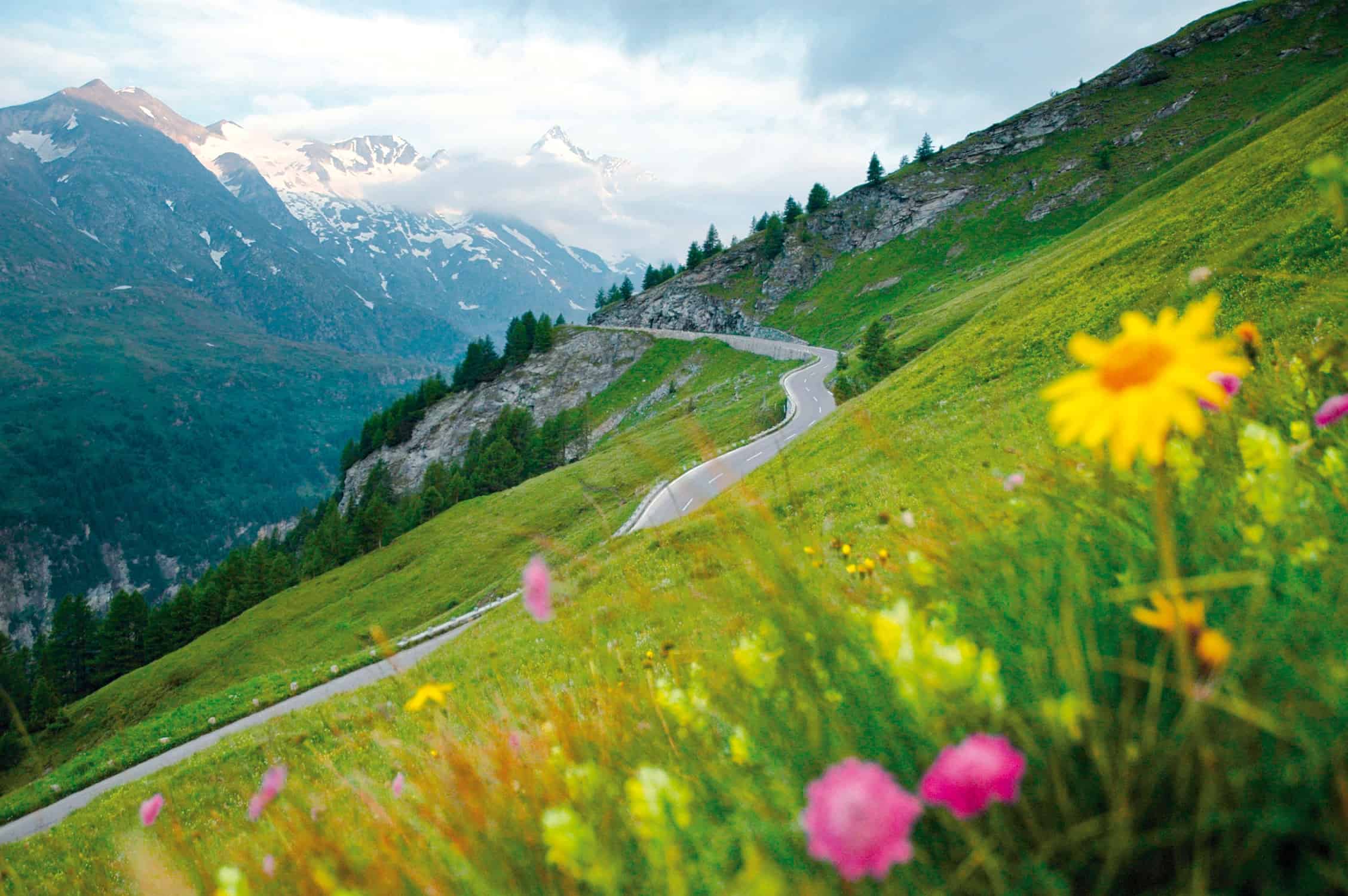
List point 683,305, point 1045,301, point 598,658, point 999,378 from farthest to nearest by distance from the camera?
point 683,305
point 1045,301
point 999,378
point 598,658

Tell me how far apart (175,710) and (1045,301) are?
37.2 meters

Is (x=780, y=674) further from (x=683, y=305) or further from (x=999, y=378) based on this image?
(x=683, y=305)

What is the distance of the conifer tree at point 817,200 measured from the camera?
112125mm

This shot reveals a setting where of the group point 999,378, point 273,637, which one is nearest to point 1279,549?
point 999,378

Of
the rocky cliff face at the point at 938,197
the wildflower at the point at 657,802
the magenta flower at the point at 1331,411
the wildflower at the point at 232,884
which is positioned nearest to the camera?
the wildflower at the point at 657,802

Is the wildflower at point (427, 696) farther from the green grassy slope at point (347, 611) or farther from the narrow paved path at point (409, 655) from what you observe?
the green grassy slope at point (347, 611)

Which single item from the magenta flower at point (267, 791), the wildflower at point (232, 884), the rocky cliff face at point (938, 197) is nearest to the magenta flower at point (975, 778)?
the wildflower at point (232, 884)

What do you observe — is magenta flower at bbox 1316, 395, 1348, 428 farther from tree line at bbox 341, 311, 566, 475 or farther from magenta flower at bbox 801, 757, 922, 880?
tree line at bbox 341, 311, 566, 475

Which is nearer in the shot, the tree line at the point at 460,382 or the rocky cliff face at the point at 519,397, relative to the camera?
the rocky cliff face at the point at 519,397

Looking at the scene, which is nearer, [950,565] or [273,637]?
[950,565]

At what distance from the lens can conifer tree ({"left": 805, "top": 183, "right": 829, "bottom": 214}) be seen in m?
112

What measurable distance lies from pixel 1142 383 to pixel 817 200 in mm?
123780

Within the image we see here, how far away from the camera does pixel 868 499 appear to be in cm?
1230

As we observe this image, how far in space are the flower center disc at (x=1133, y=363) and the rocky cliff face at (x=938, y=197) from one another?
102m
